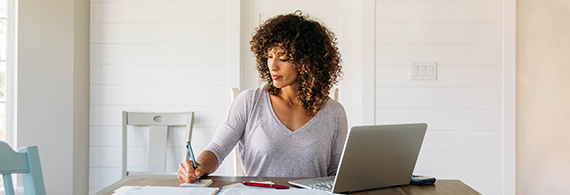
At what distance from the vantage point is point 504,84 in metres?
2.48

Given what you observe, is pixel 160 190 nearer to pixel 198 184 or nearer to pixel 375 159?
pixel 198 184

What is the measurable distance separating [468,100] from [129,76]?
203cm

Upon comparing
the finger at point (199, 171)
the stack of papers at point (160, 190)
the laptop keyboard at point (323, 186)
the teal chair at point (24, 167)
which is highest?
the teal chair at point (24, 167)

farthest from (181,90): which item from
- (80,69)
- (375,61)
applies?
(375,61)

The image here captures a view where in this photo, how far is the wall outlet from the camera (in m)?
2.51

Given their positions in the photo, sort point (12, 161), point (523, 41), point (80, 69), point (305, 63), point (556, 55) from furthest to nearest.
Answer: point (80, 69), point (523, 41), point (556, 55), point (305, 63), point (12, 161)

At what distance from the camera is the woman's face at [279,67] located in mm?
1483

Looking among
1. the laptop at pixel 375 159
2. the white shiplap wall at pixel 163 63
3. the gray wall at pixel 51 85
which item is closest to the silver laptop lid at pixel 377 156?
the laptop at pixel 375 159

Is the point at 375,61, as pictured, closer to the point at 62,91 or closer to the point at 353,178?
the point at 353,178

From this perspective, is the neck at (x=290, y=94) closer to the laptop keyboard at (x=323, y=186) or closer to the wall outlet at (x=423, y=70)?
the laptop keyboard at (x=323, y=186)

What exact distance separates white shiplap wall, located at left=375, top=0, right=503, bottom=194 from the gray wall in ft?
5.79

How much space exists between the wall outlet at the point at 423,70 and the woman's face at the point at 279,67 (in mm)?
1219

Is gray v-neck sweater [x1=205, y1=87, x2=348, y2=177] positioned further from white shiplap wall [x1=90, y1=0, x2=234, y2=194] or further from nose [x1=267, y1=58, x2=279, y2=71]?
white shiplap wall [x1=90, y1=0, x2=234, y2=194]

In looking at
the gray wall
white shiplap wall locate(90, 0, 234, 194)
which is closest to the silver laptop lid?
white shiplap wall locate(90, 0, 234, 194)
